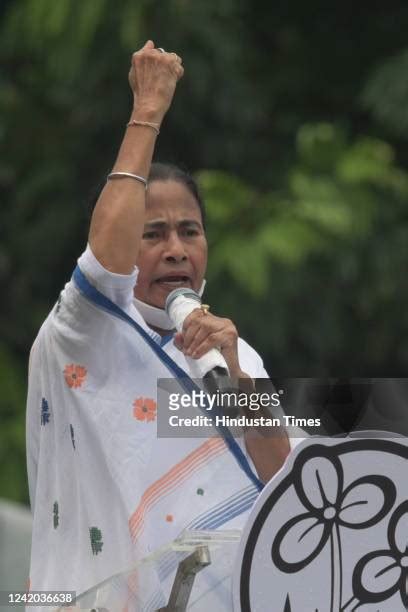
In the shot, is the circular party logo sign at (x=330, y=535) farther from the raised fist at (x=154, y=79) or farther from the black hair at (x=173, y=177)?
the black hair at (x=173, y=177)

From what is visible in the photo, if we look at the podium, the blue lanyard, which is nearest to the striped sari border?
the blue lanyard

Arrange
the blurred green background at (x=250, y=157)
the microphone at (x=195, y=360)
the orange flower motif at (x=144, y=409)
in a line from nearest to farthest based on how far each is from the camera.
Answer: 1. the microphone at (x=195, y=360)
2. the orange flower motif at (x=144, y=409)
3. the blurred green background at (x=250, y=157)

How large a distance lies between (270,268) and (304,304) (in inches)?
16.5

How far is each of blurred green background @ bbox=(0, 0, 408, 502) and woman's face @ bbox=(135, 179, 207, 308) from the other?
4040 mm

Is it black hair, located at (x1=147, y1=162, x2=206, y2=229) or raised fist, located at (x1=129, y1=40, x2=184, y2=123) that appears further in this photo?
black hair, located at (x1=147, y1=162, x2=206, y2=229)

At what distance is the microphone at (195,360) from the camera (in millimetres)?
2201

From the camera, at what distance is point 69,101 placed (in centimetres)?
779

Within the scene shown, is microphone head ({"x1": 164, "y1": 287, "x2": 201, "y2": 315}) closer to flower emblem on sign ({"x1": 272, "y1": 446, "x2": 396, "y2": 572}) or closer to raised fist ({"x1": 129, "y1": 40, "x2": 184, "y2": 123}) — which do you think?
raised fist ({"x1": 129, "y1": 40, "x2": 184, "y2": 123})

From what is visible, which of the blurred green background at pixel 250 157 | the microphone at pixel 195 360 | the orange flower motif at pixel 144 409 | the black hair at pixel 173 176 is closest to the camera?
the microphone at pixel 195 360

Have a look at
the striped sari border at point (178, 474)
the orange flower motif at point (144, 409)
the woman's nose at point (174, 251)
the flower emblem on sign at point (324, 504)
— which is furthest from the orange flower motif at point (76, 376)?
the flower emblem on sign at point (324, 504)

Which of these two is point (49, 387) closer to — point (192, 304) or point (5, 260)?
point (192, 304)

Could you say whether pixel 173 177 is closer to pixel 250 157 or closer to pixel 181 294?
pixel 181 294

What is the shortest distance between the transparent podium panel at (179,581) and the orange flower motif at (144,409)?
0.24 metres

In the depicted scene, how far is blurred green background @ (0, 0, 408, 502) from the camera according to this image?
7020mm
